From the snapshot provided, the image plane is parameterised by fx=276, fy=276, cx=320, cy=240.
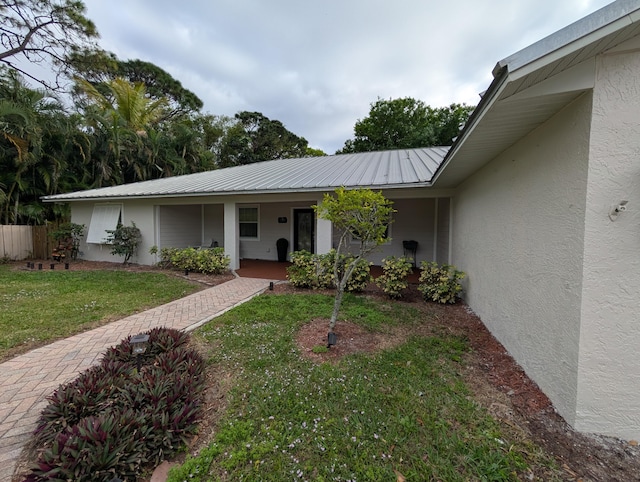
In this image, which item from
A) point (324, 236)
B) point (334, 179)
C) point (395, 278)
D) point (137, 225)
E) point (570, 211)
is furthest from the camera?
point (137, 225)

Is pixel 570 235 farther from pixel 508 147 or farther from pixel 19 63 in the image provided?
pixel 19 63

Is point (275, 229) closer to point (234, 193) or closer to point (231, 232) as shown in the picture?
point (231, 232)

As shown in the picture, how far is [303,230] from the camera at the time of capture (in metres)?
11.1

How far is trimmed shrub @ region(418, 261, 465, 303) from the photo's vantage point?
5770mm

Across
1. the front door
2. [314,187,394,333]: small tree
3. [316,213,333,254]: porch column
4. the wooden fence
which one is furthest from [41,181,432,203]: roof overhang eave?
the front door

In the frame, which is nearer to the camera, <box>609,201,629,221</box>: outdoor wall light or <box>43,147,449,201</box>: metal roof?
<box>609,201,629,221</box>: outdoor wall light

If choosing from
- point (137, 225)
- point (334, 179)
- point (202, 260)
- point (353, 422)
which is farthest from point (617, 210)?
point (137, 225)

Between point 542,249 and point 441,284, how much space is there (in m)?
3.16

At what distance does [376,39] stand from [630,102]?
28.7 feet

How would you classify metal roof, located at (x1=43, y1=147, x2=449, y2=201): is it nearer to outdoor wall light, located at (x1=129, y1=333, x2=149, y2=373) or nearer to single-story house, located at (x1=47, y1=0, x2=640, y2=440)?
single-story house, located at (x1=47, y1=0, x2=640, y2=440)

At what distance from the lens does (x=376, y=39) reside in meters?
8.87

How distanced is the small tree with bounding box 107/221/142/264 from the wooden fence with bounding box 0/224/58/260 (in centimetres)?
345

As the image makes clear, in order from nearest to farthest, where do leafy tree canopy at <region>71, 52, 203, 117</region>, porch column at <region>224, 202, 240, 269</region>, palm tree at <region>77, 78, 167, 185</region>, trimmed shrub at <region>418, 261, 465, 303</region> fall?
trimmed shrub at <region>418, 261, 465, 303</region> → porch column at <region>224, 202, 240, 269</region> → palm tree at <region>77, 78, 167, 185</region> → leafy tree canopy at <region>71, 52, 203, 117</region>

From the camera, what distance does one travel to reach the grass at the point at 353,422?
189cm
